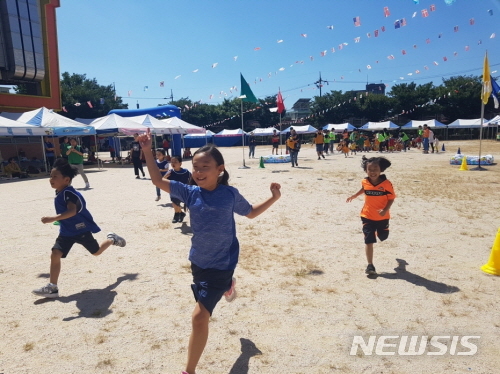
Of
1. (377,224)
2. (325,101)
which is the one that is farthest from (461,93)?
(377,224)

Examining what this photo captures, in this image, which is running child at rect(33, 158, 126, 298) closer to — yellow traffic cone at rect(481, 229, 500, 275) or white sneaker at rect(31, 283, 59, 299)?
white sneaker at rect(31, 283, 59, 299)

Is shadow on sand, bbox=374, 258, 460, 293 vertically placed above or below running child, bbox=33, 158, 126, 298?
below

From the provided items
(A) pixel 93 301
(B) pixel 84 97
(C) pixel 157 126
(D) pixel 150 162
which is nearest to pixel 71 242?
(A) pixel 93 301

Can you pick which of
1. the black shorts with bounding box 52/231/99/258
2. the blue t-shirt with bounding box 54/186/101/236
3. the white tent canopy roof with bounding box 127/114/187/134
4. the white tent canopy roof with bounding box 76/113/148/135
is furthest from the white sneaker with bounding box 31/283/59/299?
the white tent canopy roof with bounding box 127/114/187/134

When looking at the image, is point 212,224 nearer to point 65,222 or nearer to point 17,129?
point 65,222

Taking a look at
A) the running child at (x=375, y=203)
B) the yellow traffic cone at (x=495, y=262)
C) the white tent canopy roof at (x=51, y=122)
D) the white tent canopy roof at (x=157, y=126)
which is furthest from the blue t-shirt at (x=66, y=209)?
the white tent canopy roof at (x=157, y=126)

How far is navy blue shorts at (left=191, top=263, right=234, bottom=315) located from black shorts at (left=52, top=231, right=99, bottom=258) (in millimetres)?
2126

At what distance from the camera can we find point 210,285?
254 centimetres

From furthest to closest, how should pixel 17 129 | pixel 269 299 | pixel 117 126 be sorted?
pixel 117 126
pixel 17 129
pixel 269 299

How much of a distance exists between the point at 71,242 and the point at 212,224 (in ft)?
7.65

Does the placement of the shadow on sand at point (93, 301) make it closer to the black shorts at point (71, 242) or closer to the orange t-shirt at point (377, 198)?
the black shorts at point (71, 242)

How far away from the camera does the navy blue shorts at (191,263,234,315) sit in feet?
8.20

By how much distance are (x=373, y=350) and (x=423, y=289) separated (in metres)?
1.44

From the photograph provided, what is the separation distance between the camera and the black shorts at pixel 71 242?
13.1 feet
